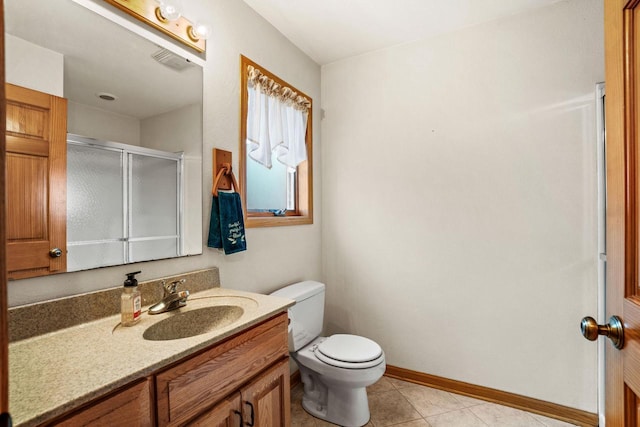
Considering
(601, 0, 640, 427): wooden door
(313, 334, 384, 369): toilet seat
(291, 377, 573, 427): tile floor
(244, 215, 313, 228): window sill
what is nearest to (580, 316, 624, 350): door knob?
(601, 0, 640, 427): wooden door

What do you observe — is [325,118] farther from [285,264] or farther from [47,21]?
[47,21]

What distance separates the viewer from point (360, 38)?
2.11 meters

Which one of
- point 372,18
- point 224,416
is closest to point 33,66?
point 224,416

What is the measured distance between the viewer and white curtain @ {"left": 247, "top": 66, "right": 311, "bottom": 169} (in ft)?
5.93

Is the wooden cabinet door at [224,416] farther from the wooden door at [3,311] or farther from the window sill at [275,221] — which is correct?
the window sill at [275,221]

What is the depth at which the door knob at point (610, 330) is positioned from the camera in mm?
669

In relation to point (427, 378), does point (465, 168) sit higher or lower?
higher

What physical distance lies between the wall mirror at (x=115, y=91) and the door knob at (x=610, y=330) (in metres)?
1.43

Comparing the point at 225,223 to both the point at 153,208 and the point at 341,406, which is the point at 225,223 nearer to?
the point at 153,208

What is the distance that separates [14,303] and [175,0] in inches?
52.6

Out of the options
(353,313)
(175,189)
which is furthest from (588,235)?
(175,189)

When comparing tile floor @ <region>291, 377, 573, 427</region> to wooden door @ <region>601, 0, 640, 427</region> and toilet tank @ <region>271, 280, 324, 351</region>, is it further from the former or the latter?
wooden door @ <region>601, 0, 640, 427</region>

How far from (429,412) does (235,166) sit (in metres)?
1.87

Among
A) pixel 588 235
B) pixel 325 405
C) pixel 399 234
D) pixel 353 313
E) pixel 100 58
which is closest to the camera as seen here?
pixel 100 58
